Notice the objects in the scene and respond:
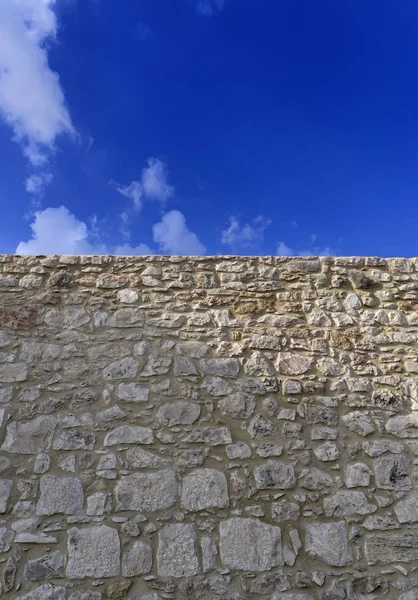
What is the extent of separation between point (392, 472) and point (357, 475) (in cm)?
26

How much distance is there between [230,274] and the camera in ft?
12.4

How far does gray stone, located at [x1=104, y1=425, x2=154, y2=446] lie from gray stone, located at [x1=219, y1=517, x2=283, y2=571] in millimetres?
735

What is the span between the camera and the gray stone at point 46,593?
2816 mm

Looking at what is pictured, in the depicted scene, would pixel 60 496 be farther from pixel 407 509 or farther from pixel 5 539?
pixel 407 509

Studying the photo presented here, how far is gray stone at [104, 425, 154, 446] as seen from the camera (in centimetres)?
318

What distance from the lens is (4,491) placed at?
304cm

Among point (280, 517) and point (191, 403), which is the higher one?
point (191, 403)

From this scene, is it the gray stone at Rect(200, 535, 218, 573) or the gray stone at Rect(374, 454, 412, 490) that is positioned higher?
the gray stone at Rect(374, 454, 412, 490)

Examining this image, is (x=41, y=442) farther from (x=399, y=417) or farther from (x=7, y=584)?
(x=399, y=417)

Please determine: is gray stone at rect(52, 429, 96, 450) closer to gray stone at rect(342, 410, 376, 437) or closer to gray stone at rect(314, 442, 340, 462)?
gray stone at rect(314, 442, 340, 462)

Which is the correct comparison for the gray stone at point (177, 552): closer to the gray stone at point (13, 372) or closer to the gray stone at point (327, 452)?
the gray stone at point (327, 452)

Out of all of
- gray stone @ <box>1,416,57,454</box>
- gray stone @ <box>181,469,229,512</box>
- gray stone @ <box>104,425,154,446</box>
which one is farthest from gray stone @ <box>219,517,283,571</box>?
gray stone @ <box>1,416,57,454</box>

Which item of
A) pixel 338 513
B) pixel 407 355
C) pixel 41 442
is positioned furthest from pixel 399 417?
pixel 41 442

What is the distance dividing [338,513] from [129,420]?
1.53 metres
